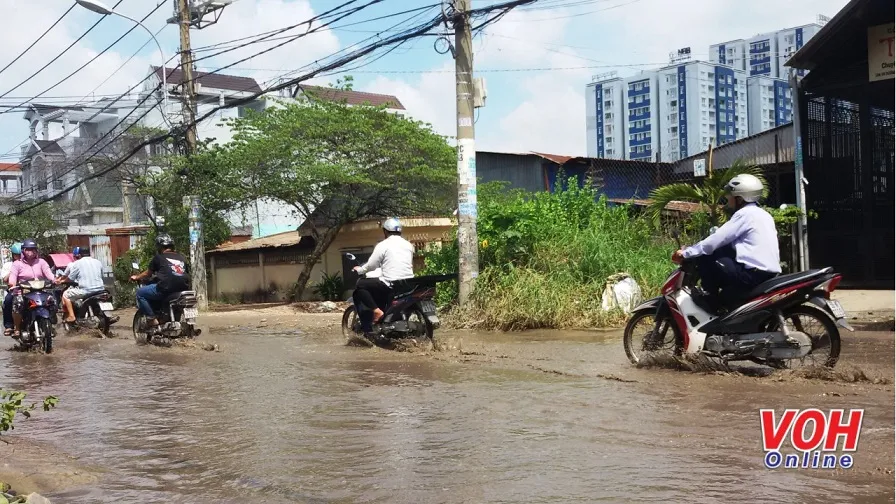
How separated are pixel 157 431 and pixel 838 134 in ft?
48.4

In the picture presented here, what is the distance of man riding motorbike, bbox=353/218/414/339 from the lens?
32.9ft

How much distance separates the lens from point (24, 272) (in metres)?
11.8

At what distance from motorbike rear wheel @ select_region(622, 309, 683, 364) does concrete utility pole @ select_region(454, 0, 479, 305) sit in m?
5.22

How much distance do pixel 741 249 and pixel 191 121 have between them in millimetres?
16452

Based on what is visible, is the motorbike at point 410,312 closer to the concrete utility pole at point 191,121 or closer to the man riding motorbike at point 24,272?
the man riding motorbike at point 24,272

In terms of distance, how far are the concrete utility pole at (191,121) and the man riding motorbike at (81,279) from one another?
5.96 m

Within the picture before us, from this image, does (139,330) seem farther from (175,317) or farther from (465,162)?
(465,162)

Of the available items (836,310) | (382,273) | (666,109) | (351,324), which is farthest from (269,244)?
(666,109)

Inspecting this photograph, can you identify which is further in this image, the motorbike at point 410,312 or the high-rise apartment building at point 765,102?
the high-rise apartment building at point 765,102

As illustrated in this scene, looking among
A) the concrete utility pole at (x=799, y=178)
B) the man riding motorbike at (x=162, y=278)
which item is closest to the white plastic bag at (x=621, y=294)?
the concrete utility pole at (x=799, y=178)

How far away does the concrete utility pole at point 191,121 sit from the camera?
20.4 meters

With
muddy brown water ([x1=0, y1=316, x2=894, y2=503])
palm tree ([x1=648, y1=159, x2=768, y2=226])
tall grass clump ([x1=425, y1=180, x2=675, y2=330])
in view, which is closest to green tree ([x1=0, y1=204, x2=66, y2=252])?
tall grass clump ([x1=425, y1=180, x2=675, y2=330])

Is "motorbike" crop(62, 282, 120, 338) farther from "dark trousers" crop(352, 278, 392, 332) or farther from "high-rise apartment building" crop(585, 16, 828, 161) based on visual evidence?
"high-rise apartment building" crop(585, 16, 828, 161)

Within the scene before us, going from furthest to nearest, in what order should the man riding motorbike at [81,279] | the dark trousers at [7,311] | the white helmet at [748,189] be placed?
1. the man riding motorbike at [81,279]
2. the dark trousers at [7,311]
3. the white helmet at [748,189]
